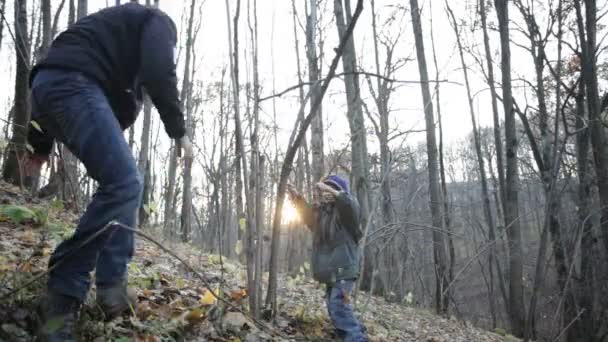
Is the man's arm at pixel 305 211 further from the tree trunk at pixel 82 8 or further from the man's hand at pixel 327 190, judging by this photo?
the tree trunk at pixel 82 8

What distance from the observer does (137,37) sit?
6.51 feet

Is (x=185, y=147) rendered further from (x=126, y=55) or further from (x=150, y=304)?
(x=150, y=304)

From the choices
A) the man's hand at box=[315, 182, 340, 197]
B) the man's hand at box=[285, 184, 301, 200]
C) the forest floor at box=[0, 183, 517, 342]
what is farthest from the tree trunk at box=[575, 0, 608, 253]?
the man's hand at box=[285, 184, 301, 200]

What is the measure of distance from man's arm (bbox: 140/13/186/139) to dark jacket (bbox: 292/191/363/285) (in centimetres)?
214

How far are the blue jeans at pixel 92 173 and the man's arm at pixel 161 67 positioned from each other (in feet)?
0.69

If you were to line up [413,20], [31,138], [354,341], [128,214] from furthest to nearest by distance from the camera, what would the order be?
[413,20]
[354,341]
[31,138]
[128,214]

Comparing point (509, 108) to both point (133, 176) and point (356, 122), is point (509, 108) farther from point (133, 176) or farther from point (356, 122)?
point (133, 176)

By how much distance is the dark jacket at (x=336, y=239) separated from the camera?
3.85 meters

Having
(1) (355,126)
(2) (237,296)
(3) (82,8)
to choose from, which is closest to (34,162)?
(2) (237,296)

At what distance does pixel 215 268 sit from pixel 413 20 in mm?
8182

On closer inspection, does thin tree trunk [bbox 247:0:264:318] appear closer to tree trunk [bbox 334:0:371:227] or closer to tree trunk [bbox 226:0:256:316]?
tree trunk [bbox 226:0:256:316]

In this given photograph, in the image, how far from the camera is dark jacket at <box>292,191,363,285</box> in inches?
152

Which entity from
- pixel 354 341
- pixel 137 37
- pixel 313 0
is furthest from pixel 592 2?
pixel 137 37

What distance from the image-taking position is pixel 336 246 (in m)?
3.92
